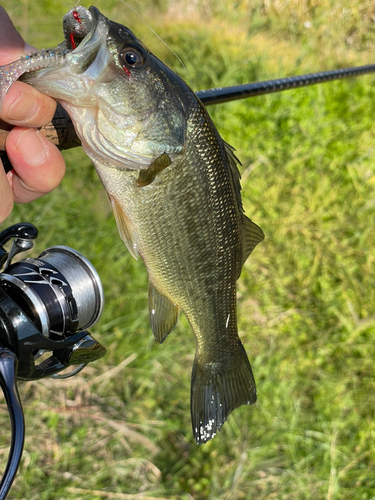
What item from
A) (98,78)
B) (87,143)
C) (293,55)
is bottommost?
(293,55)

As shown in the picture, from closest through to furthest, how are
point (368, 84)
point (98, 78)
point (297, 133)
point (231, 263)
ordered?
1. point (98, 78)
2. point (231, 263)
3. point (297, 133)
4. point (368, 84)

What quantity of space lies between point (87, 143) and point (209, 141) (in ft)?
1.29

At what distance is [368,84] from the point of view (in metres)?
4.72

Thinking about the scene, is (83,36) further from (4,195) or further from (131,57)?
(4,195)

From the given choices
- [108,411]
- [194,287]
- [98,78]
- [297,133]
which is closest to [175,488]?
[108,411]

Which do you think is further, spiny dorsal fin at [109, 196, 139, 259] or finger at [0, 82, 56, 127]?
spiny dorsal fin at [109, 196, 139, 259]

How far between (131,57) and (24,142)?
16.7 inches

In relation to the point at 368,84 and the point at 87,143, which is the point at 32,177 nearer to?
the point at 87,143

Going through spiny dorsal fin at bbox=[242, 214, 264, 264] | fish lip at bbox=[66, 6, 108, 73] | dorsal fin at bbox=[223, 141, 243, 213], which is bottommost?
spiny dorsal fin at bbox=[242, 214, 264, 264]

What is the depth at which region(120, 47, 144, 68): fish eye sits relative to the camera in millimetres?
1295

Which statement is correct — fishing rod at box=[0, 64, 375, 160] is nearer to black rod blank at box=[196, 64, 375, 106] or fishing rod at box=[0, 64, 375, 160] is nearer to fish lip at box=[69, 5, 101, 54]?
black rod blank at box=[196, 64, 375, 106]

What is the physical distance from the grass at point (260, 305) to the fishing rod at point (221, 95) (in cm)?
153

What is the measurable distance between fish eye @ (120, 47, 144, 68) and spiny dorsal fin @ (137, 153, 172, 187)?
0.28 m

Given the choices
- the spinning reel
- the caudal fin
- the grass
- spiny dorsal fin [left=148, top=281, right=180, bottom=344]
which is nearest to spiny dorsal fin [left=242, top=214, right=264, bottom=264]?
spiny dorsal fin [left=148, top=281, right=180, bottom=344]
